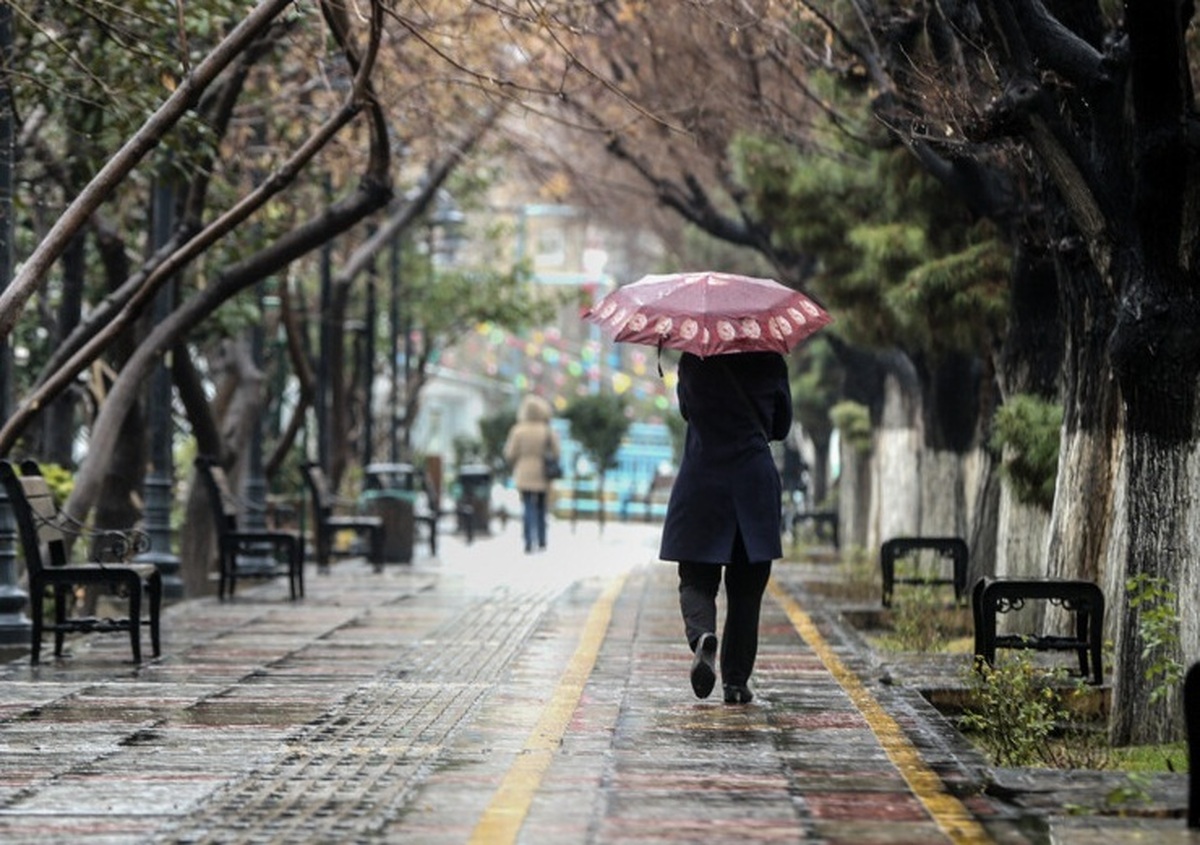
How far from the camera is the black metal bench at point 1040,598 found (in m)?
13.3

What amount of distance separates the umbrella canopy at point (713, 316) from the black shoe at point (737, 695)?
1692 mm

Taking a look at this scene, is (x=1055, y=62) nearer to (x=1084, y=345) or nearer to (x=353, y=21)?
(x=1084, y=345)

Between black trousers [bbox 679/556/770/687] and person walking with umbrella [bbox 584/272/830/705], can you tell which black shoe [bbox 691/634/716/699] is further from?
black trousers [bbox 679/556/770/687]

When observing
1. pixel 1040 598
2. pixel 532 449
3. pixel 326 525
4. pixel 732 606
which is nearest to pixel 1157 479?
pixel 1040 598

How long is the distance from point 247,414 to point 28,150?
6568mm

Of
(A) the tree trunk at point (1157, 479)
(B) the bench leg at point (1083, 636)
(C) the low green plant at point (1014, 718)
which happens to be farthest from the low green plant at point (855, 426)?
(C) the low green plant at point (1014, 718)

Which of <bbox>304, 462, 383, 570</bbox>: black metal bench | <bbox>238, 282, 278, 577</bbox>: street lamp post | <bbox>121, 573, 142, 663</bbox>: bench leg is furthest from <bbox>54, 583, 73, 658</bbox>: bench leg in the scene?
<bbox>304, 462, 383, 570</bbox>: black metal bench

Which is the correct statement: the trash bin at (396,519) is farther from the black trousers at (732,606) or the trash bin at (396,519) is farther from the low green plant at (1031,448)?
the black trousers at (732,606)

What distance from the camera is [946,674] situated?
14227 millimetres

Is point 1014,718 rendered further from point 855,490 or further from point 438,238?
point 438,238

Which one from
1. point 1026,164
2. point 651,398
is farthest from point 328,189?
point 651,398

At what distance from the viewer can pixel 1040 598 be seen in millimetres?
13531

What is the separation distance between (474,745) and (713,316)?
2.74 meters

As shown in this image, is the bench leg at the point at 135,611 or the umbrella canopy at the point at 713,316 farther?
the bench leg at the point at 135,611
